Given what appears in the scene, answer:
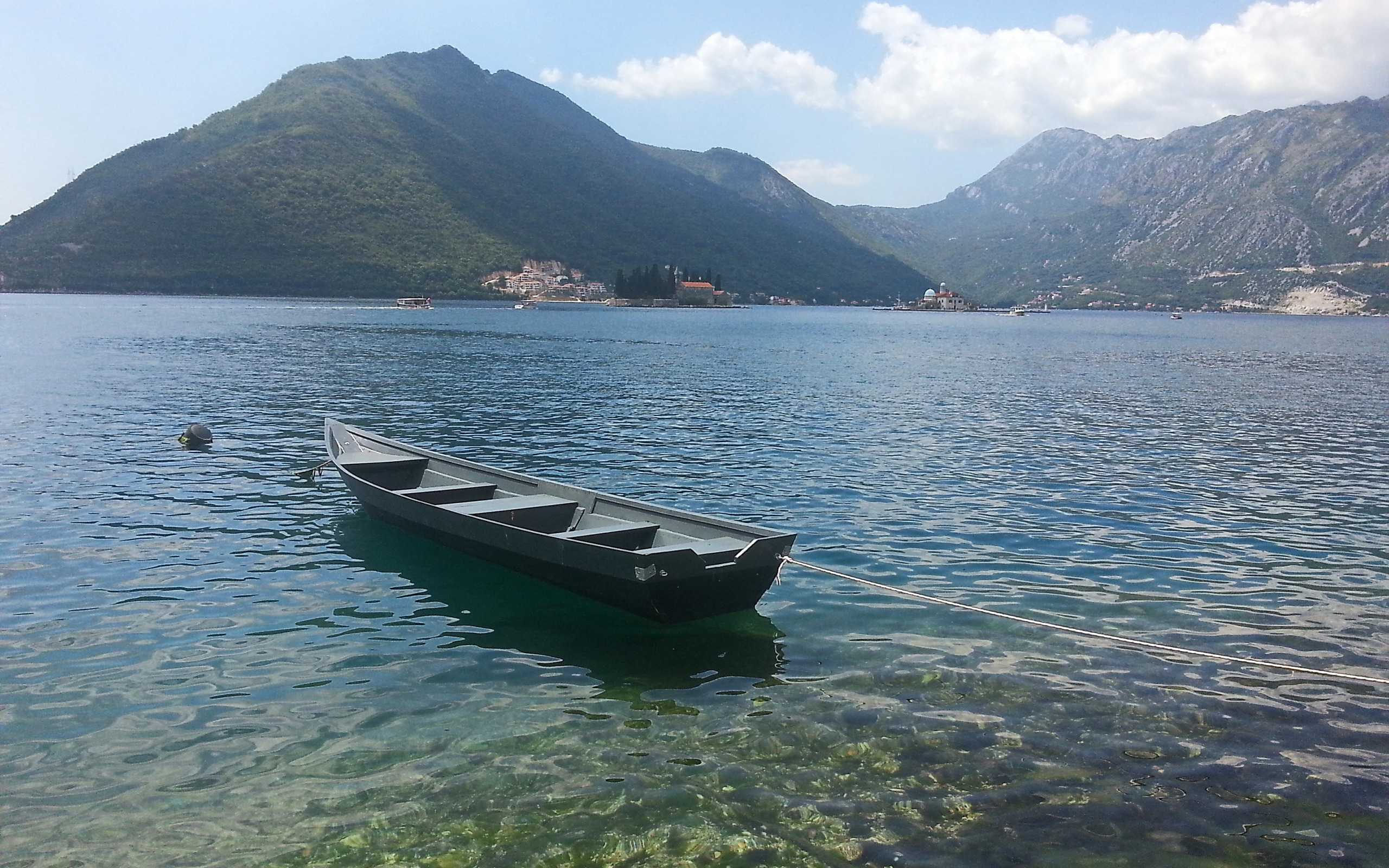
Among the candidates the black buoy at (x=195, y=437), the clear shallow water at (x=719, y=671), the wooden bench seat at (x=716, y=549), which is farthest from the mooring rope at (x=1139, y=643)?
the black buoy at (x=195, y=437)

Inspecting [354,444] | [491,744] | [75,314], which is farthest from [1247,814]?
[75,314]

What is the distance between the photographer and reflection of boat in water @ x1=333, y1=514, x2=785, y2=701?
1191 centimetres

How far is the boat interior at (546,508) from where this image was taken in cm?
1413

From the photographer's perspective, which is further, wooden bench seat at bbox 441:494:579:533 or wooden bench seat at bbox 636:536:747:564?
wooden bench seat at bbox 441:494:579:533

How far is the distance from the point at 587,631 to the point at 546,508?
3581 mm

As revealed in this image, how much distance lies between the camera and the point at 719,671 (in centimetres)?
1194

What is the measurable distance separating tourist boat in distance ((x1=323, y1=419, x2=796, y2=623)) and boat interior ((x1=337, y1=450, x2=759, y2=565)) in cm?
2

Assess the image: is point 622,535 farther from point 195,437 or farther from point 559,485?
point 195,437

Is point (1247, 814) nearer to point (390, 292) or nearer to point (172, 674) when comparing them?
point (172, 674)

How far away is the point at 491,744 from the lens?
9.74 metres

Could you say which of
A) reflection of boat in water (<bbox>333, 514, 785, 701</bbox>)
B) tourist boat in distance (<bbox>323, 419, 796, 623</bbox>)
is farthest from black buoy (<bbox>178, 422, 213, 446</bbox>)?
reflection of boat in water (<bbox>333, 514, 785, 701</bbox>)

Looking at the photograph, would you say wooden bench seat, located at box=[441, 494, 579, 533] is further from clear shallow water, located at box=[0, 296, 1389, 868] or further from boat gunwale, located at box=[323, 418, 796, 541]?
clear shallow water, located at box=[0, 296, 1389, 868]

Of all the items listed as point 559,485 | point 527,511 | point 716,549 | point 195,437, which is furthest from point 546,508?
point 195,437

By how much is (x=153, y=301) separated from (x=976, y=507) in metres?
177
